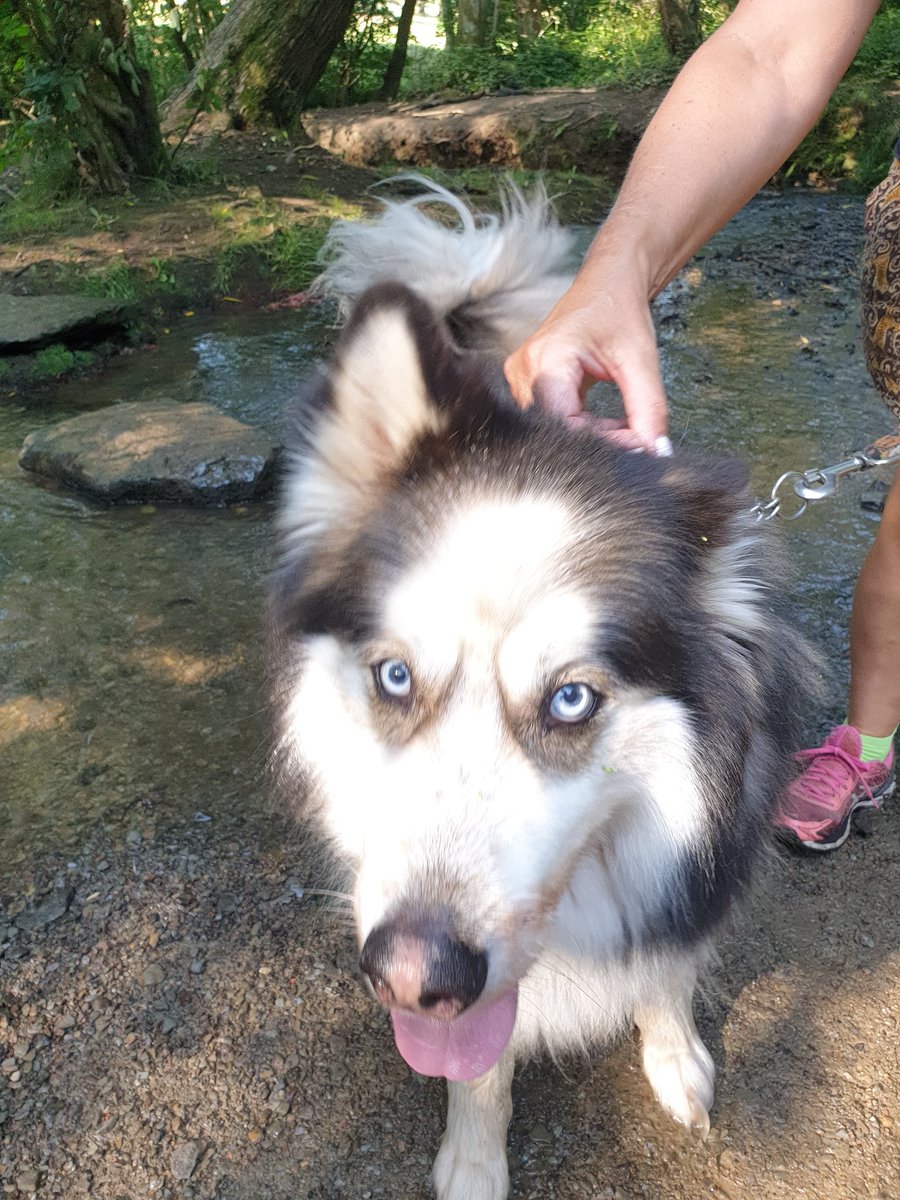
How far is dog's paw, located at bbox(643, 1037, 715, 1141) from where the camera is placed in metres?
1.71

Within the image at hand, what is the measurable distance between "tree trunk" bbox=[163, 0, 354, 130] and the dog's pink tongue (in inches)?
340

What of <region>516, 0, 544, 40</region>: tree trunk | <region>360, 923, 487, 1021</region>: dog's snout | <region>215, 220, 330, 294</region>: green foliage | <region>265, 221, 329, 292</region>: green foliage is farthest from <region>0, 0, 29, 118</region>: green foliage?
<region>516, 0, 544, 40</region>: tree trunk

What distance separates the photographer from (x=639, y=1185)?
163 cm

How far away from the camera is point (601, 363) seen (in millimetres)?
1676

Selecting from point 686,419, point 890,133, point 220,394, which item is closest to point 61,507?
point 220,394

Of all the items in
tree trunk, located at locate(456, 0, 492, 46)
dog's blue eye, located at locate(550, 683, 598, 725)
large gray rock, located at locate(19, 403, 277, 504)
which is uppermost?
tree trunk, located at locate(456, 0, 492, 46)

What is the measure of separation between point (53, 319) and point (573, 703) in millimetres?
4201

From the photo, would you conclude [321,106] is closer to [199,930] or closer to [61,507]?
[61,507]

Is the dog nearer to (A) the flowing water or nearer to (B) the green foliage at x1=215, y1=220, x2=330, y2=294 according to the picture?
(A) the flowing water

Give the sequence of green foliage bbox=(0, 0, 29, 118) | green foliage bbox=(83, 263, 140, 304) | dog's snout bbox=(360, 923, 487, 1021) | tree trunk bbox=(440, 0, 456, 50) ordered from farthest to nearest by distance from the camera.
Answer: tree trunk bbox=(440, 0, 456, 50), green foliage bbox=(0, 0, 29, 118), green foliage bbox=(83, 263, 140, 304), dog's snout bbox=(360, 923, 487, 1021)

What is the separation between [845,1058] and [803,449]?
2696 mm

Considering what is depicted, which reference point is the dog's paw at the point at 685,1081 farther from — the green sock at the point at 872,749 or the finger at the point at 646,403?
the finger at the point at 646,403

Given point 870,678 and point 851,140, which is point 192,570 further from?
point 851,140

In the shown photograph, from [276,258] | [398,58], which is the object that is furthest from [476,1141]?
[398,58]
